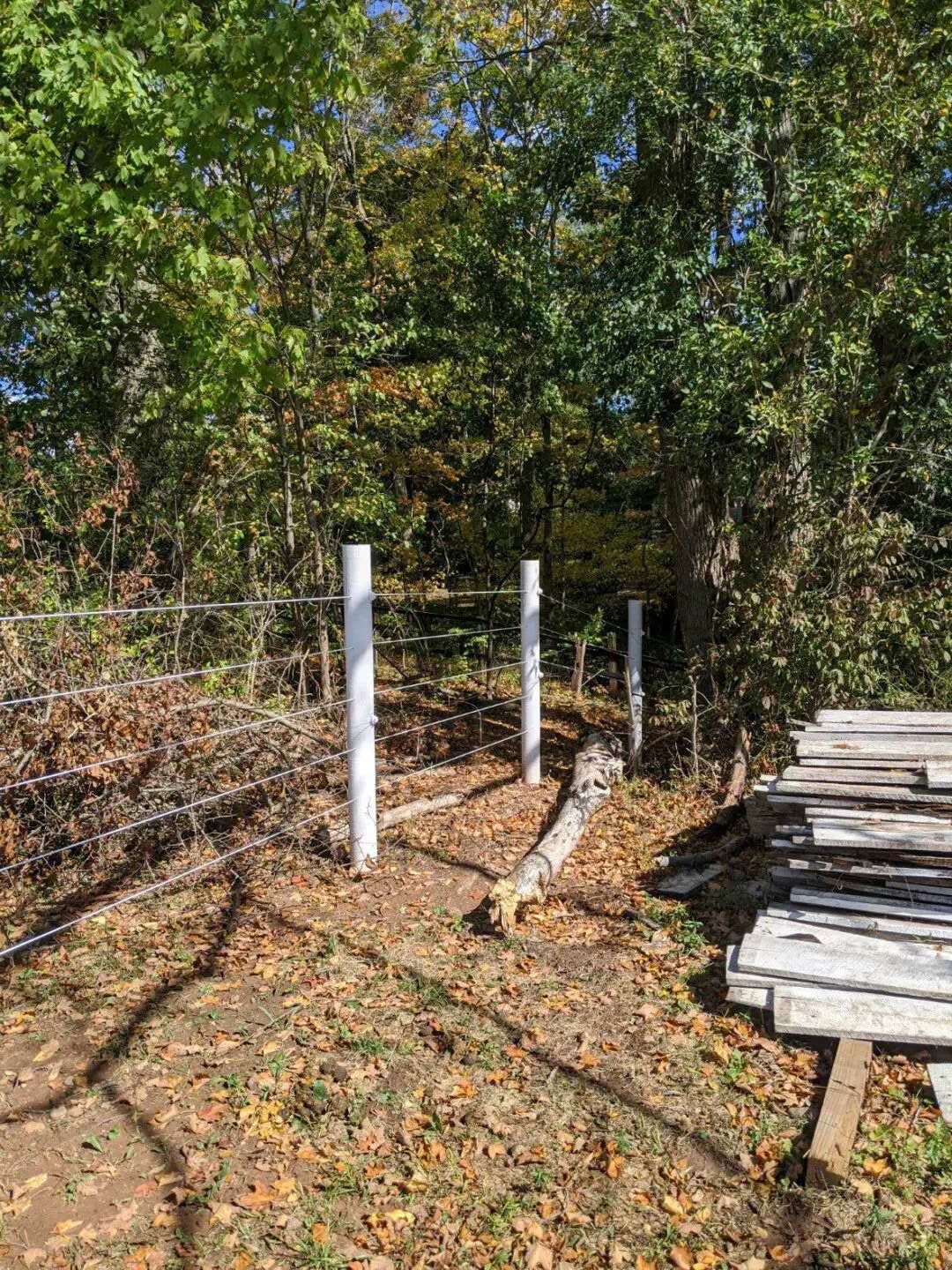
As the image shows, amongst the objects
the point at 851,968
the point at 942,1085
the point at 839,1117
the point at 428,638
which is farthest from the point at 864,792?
the point at 428,638

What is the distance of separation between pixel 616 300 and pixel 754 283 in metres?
1.23

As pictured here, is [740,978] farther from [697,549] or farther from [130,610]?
[697,549]

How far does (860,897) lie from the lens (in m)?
4.45

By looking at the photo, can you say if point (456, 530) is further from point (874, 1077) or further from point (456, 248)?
point (874, 1077)

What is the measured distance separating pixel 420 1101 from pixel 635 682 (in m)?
5.02

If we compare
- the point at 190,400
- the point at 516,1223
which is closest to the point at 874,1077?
the point at 516,1223

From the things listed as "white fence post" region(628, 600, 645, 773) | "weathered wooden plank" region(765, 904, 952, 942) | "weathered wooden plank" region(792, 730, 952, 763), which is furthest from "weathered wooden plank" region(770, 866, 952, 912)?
"white fence post" region(628, 600, 645, 773)

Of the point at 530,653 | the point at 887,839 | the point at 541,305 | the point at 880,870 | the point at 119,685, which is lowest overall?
the point at 880,870

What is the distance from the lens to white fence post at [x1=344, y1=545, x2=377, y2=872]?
5.27 m

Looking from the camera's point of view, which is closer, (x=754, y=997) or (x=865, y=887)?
(x=754, y=997)

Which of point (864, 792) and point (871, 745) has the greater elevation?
point (871, 745)

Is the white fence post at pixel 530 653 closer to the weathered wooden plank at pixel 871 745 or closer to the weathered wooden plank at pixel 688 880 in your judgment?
the weathered wooden plank at pixel 688 880

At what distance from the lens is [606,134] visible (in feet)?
27.9

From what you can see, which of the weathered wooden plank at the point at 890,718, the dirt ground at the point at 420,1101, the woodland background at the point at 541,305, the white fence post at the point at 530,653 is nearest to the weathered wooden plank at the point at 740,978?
the dirt ground at the point at 420,1101
